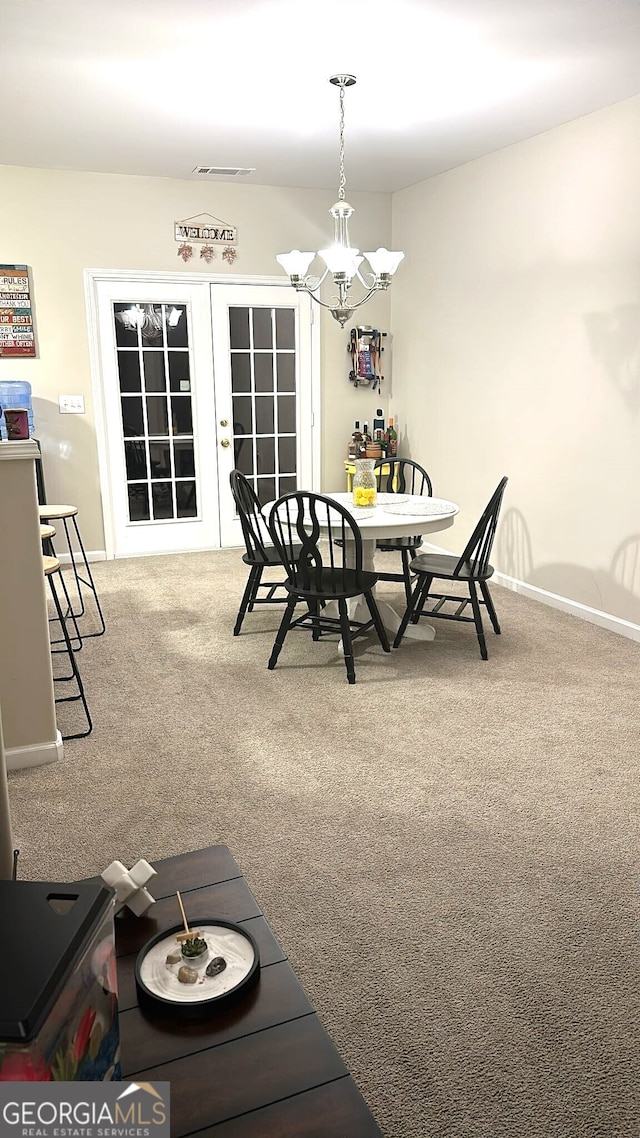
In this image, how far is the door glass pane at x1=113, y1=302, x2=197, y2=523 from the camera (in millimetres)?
6023

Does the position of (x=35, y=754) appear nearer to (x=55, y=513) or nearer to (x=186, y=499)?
(x=55, y=513)

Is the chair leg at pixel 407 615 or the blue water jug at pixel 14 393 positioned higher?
the blue water jug at pixel 14 393

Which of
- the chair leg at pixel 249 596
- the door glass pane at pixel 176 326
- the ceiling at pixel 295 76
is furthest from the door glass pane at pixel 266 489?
the ceiling at pixel 295 76

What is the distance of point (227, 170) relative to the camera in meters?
5.56

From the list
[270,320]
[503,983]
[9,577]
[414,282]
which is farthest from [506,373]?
[503,983]

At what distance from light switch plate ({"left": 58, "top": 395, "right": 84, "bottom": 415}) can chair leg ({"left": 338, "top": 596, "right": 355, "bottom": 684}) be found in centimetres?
300

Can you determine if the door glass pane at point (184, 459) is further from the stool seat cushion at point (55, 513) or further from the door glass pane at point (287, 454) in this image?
the stool seat cushion at point (55, 513)

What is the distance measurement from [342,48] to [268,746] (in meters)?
2.85

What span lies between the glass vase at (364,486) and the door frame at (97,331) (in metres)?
2.31

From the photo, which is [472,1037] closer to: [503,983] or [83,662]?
[503,983]

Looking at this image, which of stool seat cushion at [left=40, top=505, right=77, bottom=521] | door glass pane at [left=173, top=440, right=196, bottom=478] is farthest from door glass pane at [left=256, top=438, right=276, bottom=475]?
stool seat cushion at [left=40, top=505, right=77, bottom=521]

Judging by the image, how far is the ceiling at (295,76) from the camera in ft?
10.0

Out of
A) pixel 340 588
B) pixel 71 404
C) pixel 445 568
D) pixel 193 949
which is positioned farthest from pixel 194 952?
pixel 71 404

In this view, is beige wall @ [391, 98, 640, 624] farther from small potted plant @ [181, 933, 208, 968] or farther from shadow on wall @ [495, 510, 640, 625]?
small potted plant @ [181, 933, 208, 968]
